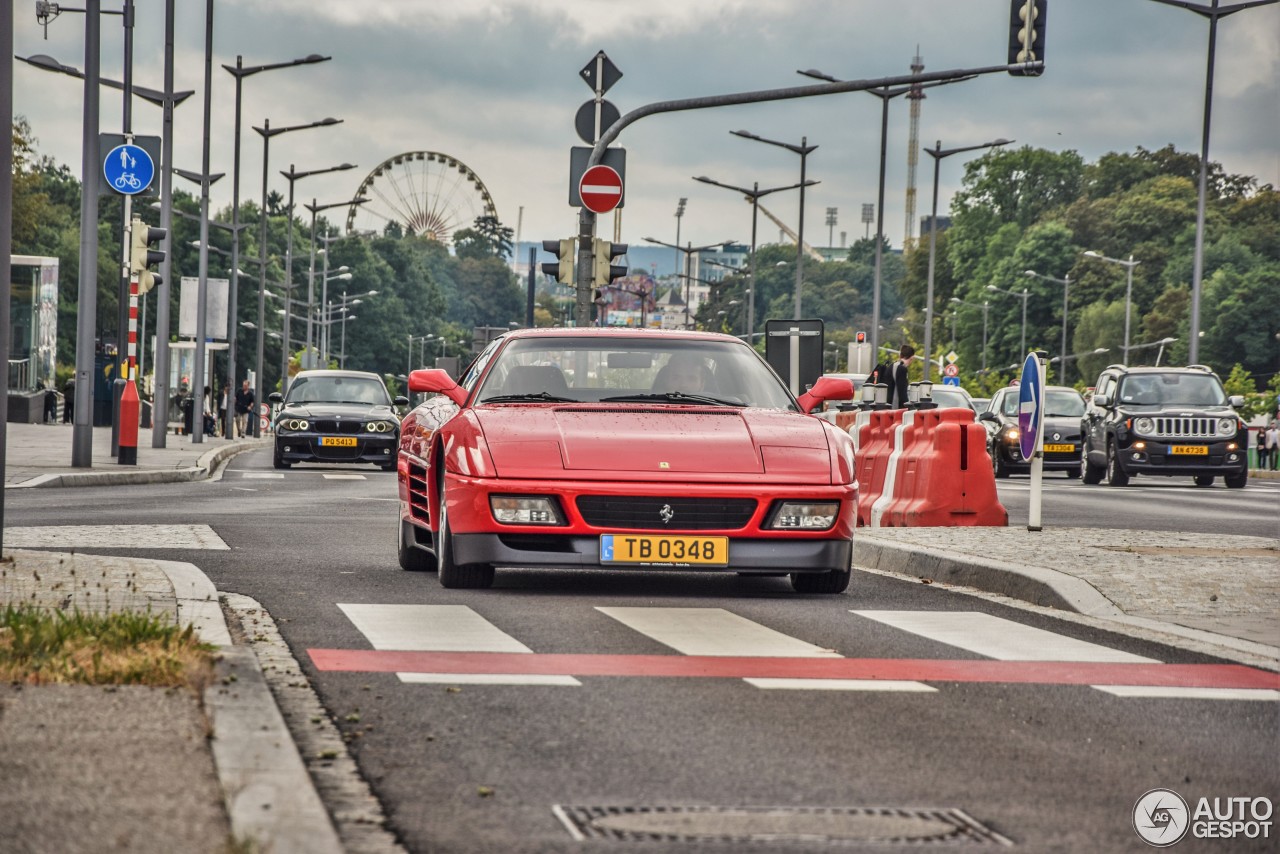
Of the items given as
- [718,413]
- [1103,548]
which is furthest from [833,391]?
[1103,548]

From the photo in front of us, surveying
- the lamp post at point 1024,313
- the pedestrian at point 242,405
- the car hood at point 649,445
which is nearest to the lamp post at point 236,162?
the pedestrian at point 242,405

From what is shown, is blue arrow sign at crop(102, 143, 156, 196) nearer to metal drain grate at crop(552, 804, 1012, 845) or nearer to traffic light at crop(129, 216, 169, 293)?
traffic light at crop(129, 216, 169, 293)

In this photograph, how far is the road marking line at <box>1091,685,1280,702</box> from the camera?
7.17m

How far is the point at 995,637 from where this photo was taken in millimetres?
9023

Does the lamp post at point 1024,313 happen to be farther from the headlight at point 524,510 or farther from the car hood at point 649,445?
the headlight at point 524,510

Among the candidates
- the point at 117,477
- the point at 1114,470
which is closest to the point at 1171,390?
the point at 1114,470

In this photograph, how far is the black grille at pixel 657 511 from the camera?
10.1 meters

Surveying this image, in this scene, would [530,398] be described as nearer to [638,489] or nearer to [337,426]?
[638,489]

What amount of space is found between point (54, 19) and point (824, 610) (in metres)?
27.3

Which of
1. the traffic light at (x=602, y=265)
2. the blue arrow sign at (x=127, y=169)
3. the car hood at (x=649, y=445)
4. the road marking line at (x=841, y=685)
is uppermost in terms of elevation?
the blue arrow sign at (x=127, y=169)

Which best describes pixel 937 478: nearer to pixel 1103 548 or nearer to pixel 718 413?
pixel 1103 548

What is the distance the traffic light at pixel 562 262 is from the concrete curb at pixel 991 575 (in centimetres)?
976

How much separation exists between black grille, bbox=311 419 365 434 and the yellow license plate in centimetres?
2200

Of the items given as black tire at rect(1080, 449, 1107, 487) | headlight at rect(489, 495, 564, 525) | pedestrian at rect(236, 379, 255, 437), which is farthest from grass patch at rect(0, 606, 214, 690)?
pedestrian at rect(236, 379, 255, 437)
